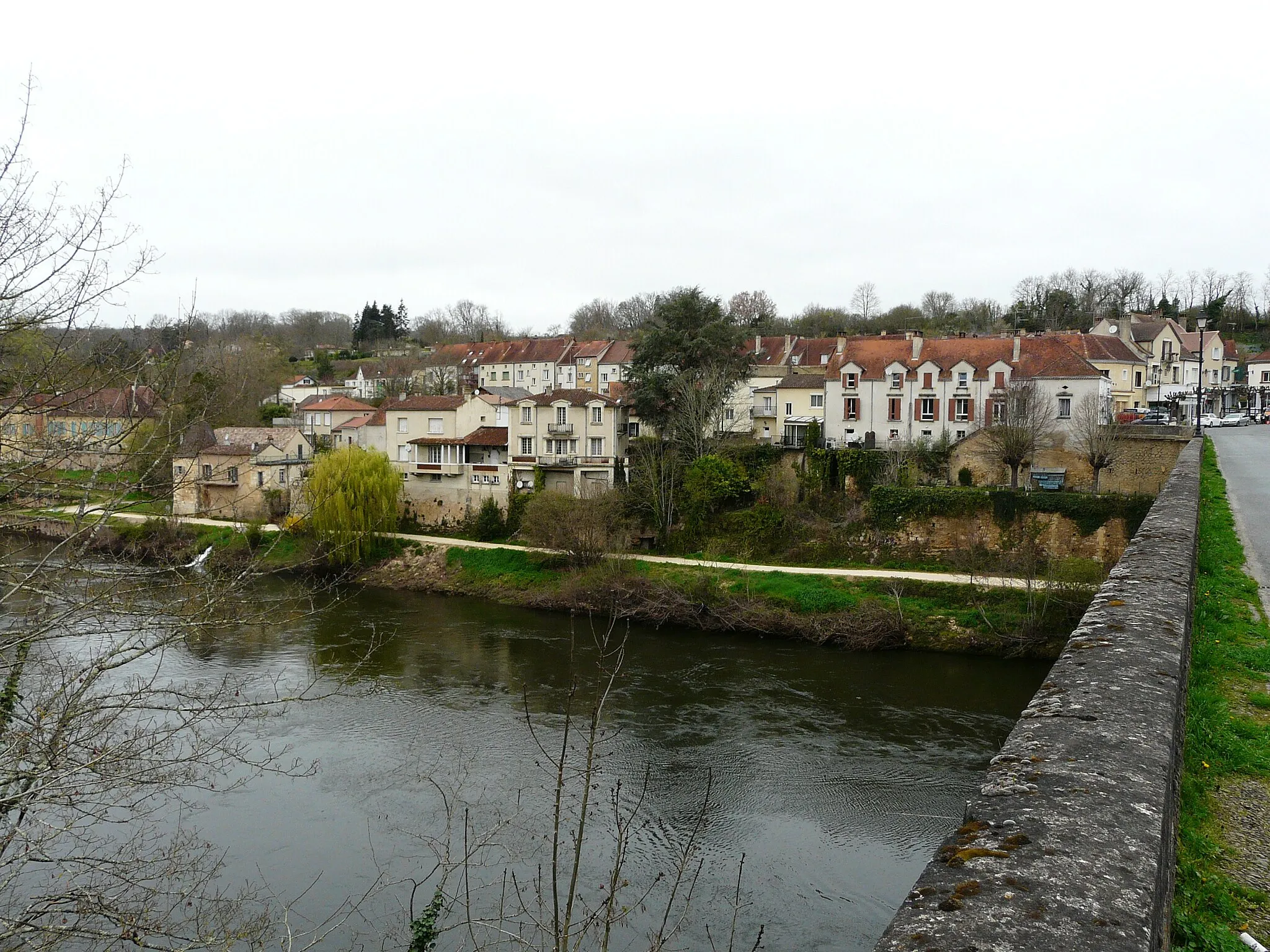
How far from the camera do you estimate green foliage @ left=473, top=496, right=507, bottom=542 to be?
33.1 metres

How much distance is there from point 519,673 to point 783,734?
6.61 meters

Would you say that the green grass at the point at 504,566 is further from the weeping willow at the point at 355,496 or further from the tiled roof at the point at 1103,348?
the tiled roof at the point at 1103,348

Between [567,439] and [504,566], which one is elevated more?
[567,439]

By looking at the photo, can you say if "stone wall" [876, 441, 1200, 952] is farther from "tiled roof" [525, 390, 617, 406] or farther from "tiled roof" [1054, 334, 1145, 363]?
"tiled roof" [1054, 334, 1145, 363]

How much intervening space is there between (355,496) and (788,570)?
14878 mm

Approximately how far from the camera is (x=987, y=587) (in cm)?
2433

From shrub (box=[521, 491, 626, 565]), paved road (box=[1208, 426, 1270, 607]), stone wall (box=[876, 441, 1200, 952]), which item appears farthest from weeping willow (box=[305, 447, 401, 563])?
stone wall (box=[876, 441, 1200, 952])

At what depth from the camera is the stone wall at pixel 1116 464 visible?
27859 mm

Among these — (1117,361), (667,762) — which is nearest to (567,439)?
(667,762)

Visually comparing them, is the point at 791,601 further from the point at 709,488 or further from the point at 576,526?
the point at 576,526

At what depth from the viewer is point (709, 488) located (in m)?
30.9

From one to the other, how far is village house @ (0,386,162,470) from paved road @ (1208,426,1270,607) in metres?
8.68

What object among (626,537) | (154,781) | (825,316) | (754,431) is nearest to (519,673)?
(626,537)

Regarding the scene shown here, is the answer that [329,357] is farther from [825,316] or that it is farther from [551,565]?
[551,565]
